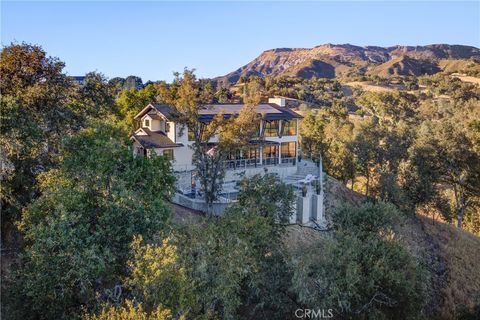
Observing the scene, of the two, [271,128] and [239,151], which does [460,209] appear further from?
[239,151]

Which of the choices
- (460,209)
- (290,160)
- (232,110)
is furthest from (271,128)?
(460,209)

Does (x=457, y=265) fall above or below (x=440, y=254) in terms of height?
below

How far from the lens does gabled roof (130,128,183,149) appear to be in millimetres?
27531

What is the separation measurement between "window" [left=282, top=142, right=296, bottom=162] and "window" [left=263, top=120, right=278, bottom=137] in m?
1.36

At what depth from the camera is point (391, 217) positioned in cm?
1664

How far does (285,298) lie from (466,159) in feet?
73.3

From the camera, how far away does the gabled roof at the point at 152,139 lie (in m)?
27.5

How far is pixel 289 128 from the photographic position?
33219 millimetres

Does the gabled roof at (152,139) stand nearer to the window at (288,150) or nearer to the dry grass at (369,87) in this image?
the window at (288,150)

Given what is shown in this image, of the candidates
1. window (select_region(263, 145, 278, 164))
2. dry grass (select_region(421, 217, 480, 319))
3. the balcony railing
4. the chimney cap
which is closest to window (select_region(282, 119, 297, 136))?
window (select_region(263, 145, 278, 164))

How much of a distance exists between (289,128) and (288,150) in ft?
5.96

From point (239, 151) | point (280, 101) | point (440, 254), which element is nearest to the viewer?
point (440, 254)

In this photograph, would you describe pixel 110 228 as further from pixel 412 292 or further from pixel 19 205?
pixel 412 292

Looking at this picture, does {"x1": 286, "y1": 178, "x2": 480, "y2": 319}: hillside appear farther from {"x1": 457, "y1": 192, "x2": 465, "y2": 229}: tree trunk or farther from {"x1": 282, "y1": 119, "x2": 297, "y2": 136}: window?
{"x1": 282, "y1": 119, "x2": 297, "y2": 136}: window
